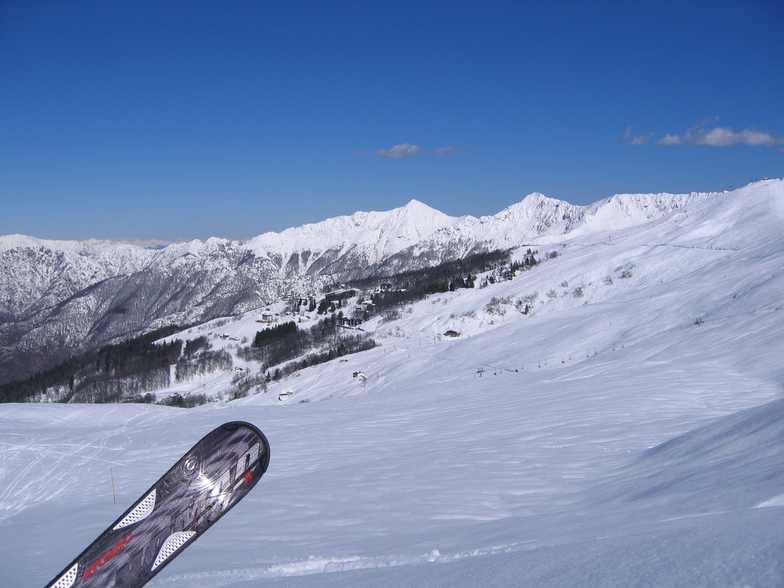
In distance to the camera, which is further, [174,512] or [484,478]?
[484,478]

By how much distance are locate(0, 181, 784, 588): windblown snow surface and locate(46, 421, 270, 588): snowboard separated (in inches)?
18.7

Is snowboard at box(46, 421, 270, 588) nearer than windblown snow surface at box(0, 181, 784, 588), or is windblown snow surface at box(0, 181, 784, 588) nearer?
windblown snow surface at box(0, 181, 784, 588)

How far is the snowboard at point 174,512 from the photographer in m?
6.79

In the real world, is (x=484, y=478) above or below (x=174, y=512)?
below

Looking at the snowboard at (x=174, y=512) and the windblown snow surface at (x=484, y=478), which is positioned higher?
the snowboard at (x=174, y=512)

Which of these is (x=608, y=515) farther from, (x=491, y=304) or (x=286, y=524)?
(x=491, y=304)

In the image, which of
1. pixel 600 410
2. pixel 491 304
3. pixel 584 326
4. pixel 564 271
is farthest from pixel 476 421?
pixel 564 271

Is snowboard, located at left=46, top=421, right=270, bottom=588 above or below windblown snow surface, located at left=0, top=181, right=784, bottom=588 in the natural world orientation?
above

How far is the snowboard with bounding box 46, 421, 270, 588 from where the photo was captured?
22.3 feet

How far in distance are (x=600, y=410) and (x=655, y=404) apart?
1.54m

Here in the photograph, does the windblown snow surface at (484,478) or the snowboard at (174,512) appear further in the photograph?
the snowboard at (174,512)

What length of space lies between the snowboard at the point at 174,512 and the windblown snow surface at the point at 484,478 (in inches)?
18.7

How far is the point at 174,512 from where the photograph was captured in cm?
737

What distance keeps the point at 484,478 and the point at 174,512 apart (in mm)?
5947
